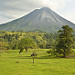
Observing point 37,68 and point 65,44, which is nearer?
point 37,68

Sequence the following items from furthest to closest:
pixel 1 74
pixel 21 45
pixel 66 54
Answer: pixel 21 45, pixel 66 54, pixel 1 74

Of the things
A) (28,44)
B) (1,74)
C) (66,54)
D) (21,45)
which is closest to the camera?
(1,74)

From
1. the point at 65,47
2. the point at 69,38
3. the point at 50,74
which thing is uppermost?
the point at 69,38

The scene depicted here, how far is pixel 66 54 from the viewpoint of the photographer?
43.4 m

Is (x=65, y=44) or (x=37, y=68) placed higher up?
(x=65, y=44)

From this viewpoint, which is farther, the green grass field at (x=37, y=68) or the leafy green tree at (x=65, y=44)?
the leafy green tree at (x=65, y=44)

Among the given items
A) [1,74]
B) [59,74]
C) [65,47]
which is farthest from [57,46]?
[1,74]

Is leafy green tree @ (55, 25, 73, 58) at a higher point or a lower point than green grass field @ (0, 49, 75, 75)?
higher

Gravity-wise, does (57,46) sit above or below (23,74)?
above

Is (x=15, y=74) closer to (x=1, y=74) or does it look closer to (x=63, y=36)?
(x=1, y=74)

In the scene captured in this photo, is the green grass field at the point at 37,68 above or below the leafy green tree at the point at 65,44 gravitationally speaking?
below

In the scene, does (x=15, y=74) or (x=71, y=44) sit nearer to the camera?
(x=15, y=74)

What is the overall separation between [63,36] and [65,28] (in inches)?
130

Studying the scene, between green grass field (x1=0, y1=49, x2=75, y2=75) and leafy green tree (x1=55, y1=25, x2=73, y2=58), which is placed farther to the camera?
leafy green tree (x1=55, y1=25, x2=73, y2=58)
